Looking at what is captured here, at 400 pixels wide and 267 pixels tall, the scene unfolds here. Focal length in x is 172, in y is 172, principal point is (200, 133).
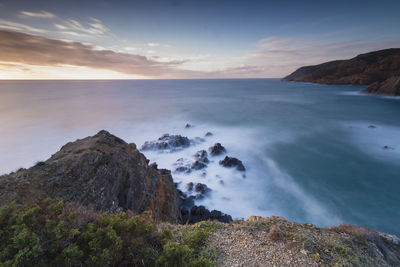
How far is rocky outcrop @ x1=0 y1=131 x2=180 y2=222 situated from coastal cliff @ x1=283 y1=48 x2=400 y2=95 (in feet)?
227

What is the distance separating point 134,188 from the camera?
7594mm

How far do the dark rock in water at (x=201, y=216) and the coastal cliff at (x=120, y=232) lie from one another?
7.35ft

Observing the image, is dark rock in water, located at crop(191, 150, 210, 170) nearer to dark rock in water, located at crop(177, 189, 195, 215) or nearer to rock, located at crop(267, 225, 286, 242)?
dark rock in water, located at crop(177, 189, 195, 215)

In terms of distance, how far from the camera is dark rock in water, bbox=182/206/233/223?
9953 mm

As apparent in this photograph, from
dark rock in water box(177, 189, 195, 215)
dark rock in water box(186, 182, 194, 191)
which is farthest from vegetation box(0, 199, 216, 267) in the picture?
dark rock in water box(186, 182, 194, 191)

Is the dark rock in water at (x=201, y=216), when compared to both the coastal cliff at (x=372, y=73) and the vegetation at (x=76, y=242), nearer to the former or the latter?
the vegetation at (x=76, y=242)

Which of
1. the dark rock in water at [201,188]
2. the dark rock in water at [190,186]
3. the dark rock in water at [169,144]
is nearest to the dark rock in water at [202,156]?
the dark rock in water at [169,144]

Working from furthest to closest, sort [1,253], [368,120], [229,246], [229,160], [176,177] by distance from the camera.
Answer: [368,120], [229,160], [176,177], [229,246], [1,253]

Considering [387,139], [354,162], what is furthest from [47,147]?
[387,139]

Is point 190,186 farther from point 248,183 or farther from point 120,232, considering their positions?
point 120,232

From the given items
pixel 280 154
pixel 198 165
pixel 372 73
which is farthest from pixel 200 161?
pixel 372 73

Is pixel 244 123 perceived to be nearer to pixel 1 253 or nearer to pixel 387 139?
pixel 387 139

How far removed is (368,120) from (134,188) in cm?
4037

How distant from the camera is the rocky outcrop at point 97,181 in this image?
17.3ft
